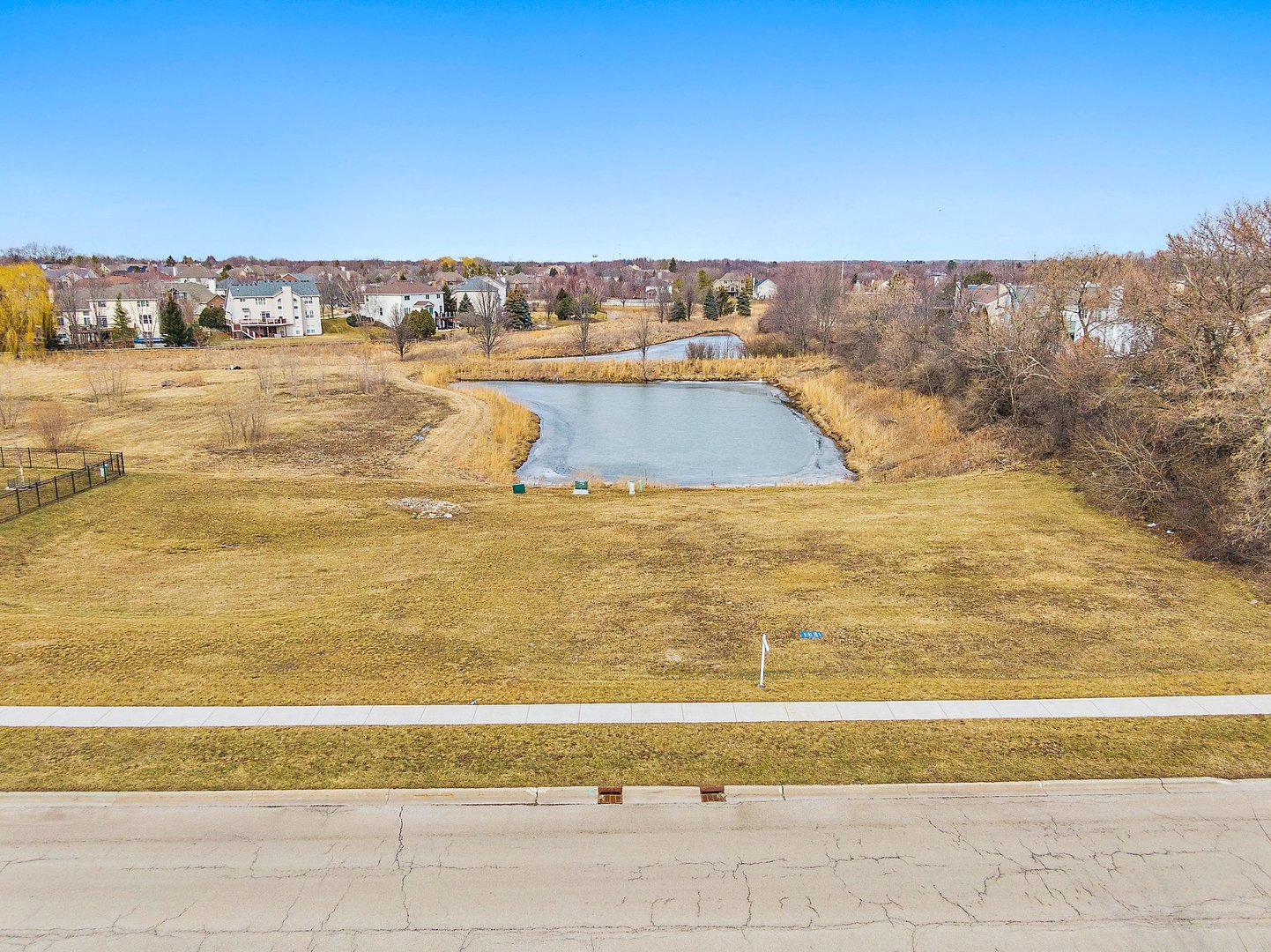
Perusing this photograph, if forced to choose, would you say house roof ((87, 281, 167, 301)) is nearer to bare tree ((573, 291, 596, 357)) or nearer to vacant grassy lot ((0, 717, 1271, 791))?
bare tree ((573, 291, 596, 357))

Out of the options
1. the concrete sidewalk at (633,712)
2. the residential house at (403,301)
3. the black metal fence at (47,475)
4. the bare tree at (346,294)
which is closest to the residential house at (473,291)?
the residential house at (403,301)

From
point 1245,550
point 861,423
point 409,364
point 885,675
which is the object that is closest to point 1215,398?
point 1245,550

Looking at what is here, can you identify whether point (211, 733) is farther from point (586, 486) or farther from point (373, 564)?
point (586, 486)

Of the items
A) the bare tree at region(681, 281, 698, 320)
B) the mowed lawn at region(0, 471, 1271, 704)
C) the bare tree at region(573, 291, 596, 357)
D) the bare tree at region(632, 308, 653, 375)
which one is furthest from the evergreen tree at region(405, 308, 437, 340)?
the mowed lawn at region(0, 471, 1271, 704)

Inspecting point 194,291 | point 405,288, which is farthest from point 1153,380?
point 194,291

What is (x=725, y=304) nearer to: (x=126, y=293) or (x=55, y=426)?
(x=126, y=293)
